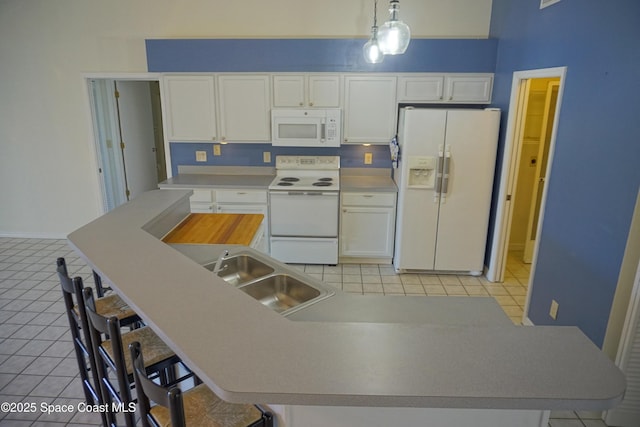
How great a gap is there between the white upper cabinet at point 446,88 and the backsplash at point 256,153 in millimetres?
693

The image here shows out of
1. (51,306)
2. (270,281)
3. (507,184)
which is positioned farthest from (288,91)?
(51,306)

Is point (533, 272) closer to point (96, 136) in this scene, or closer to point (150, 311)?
point (150, 311)

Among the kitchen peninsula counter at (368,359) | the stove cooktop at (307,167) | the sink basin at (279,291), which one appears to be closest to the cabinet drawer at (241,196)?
the stove cooktop at (307,167)

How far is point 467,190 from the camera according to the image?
3840 mm

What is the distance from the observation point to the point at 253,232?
2791 millimetres

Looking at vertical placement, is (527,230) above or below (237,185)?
below

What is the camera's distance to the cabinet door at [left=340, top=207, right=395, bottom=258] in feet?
13.6

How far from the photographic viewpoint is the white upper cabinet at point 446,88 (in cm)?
407

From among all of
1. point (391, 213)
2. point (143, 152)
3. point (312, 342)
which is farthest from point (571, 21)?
point (143, 152)

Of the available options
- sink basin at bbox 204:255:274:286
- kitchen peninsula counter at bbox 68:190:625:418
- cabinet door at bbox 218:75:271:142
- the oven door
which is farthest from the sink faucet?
cabinet door at bbox 218:75:271:142

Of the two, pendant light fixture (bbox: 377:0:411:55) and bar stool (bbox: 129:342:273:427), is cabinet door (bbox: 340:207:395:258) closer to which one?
pendant light fixture (bbox: 377:0:411:55)

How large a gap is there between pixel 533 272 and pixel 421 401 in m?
2.50

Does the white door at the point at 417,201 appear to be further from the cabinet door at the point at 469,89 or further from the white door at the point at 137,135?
the white door at the point at 137,135

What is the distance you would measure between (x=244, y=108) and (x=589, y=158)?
3.19 metres
